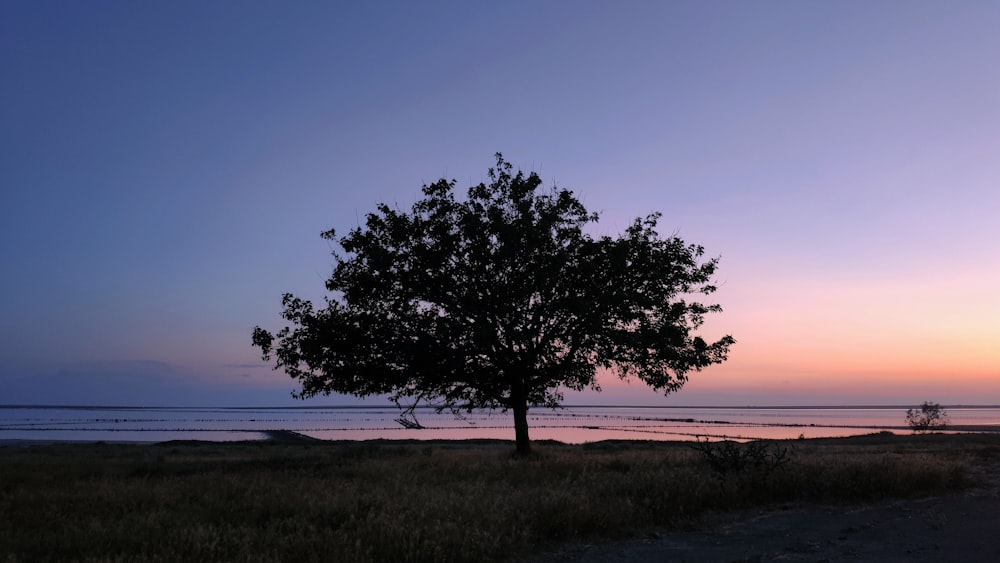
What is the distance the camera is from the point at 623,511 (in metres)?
12.5

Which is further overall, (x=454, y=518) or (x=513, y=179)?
(x=513, y=179)

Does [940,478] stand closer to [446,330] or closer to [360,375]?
[446,330]

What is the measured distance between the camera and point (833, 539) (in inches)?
435

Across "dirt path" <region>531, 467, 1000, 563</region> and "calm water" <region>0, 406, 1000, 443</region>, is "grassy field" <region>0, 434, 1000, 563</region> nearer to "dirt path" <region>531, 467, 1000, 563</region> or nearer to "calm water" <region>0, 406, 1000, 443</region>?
"dirt path" <region>531, 467, 1000, 563</region>

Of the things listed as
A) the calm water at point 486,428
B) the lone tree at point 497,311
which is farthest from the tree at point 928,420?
the lone tree at point 497,311

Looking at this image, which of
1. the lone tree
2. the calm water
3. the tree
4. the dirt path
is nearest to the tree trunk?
the lone tree

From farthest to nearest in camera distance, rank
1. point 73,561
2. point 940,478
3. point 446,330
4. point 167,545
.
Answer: point 446,330
point 940,478
point 167,545
point 73,561

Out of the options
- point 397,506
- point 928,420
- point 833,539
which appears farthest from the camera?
point 928,420

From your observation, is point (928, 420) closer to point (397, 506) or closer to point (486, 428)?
point (486, 428)

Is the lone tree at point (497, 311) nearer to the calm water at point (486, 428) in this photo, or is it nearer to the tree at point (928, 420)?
the calm water at point (486, 428)

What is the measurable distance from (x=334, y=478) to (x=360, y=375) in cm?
694

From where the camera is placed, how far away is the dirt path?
32.6 feet

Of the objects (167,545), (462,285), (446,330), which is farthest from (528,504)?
(462,285)

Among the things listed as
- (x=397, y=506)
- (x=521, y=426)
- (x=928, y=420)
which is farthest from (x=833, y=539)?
(x=928, y=420)
